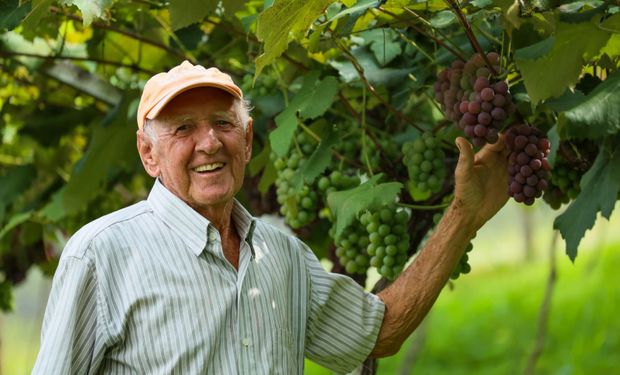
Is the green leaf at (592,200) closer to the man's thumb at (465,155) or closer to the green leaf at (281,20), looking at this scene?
the man's thumb at (465,155)

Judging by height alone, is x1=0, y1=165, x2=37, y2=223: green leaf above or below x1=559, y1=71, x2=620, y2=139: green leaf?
above

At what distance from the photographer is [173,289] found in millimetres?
2600

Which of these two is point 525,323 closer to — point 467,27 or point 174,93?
point 467,27

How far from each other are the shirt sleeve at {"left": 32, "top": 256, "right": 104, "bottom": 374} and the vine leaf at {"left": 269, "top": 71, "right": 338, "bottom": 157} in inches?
36.1

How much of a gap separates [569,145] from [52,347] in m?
1.46

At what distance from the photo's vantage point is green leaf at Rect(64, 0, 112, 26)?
2721 mm

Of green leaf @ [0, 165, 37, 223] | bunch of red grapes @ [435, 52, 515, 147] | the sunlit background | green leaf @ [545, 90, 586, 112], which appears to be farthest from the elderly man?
the sunlit background

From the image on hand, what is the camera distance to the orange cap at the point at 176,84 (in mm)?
2607

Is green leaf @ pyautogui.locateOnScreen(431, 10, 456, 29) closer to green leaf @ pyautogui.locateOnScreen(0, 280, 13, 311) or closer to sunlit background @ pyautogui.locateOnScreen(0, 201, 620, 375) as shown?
green leaf @ pyautogui.locateOnScreen(0, 280, 13, 311)

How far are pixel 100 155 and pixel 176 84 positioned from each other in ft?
6.13

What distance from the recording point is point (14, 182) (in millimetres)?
5039

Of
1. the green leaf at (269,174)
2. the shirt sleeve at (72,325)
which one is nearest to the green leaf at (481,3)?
the shirt sleeve at (72,325)

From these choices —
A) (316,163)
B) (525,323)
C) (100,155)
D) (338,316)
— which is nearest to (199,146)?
(338,316)

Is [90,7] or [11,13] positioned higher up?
[11,13]
